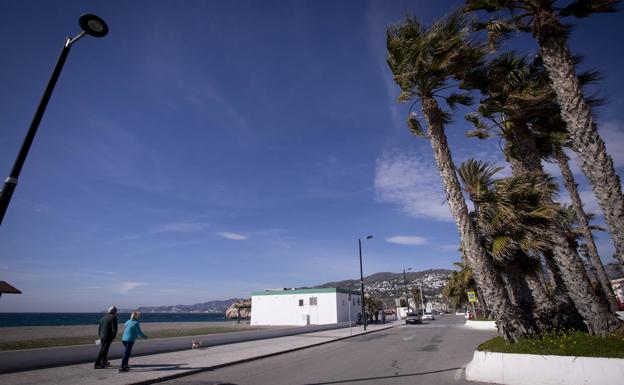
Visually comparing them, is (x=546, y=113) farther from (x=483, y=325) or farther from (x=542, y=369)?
(x=483, y=325)

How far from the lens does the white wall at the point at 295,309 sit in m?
38.8

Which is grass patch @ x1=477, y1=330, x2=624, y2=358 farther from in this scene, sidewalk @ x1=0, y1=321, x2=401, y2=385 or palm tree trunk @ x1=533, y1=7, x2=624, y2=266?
sidewalk @ x1=0, y1=321, x2=401, y2=385

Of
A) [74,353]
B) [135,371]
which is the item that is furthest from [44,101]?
[74,353]

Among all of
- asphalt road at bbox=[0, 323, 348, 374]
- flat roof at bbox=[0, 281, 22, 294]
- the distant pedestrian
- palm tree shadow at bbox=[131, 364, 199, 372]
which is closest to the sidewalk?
palm tree shadow at bbox=[131, 364, 199, 372]

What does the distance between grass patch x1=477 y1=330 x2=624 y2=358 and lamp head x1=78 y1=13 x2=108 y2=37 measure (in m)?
10.5

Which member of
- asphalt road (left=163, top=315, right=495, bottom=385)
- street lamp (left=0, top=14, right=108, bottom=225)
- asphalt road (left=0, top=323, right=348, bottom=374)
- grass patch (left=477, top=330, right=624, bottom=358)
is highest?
street lamp (left=0, top=14, right=108, bottom=225)

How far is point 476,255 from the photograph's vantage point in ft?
29.8

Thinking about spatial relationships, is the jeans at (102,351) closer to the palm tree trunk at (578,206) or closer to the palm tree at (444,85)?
the palm tree at (444,85)

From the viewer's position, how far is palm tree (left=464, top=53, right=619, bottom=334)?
8953 millimetres

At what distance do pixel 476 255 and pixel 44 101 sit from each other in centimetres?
1018

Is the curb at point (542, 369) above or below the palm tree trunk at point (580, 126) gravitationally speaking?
below

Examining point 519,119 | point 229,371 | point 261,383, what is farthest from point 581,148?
point 229,371

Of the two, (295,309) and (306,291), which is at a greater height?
(306,291)

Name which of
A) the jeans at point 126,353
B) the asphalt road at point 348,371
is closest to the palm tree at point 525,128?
the asphalt road at point 348,371
